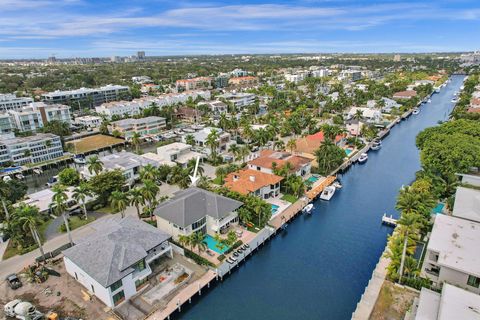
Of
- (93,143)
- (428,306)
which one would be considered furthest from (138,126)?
(428,306)

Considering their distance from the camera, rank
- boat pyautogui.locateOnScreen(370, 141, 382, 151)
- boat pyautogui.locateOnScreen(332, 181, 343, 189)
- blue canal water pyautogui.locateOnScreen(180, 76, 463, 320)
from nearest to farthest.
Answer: blue canal water pyautogui.locateOnScreen(180, 76, 463, 320) < boat pyautogui.locateOnScreen(332, 181, 343, 189) < boat pyautogui.locateOnScreen(370, 141, 382, 151)

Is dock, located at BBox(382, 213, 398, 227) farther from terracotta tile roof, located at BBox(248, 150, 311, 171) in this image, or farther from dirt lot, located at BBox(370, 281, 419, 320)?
terracotta tile roof, located at BBox(248, 150, 311, 171)

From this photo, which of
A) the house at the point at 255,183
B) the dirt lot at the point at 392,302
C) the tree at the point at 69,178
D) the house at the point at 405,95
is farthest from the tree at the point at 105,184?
the house at the point at 405,95

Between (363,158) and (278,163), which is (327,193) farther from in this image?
(363,158)

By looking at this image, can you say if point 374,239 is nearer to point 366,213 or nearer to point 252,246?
point 366,213

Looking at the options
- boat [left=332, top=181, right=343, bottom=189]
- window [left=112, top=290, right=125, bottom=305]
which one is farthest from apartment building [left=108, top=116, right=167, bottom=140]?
window [left=112, top=290, right=125, bottom=305]

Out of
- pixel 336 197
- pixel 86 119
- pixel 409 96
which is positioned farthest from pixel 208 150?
pixel 409 96
